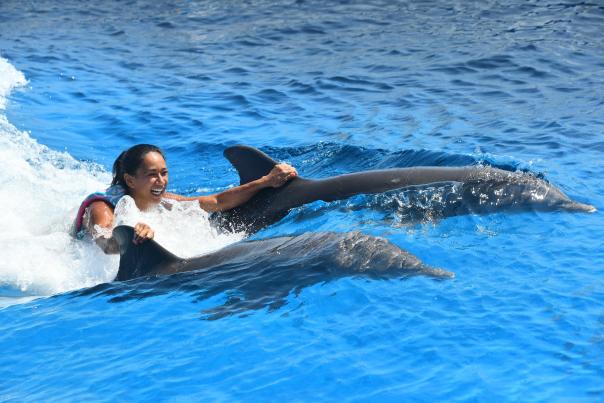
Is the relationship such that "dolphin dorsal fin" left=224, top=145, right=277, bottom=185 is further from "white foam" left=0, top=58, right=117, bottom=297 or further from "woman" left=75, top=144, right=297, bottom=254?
"white foam" left=0, top=58, right=117, bottom=297

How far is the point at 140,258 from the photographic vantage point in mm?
6746

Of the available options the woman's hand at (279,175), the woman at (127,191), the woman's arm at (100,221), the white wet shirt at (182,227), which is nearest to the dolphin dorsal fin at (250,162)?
the woman's hand at (279,175)

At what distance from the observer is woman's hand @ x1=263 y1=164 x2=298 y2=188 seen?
8.65m

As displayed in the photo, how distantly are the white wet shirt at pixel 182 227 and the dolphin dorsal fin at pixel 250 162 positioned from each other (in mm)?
617

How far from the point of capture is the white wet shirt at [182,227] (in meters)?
8.05

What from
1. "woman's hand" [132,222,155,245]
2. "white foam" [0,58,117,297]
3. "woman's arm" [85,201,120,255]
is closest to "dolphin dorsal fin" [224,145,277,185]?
"woman's arm" [85,201,120,255]

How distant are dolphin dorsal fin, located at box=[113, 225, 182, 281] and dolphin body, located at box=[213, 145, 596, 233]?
179 centimetres

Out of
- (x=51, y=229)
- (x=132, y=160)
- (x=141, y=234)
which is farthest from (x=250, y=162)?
(x=141, y=234)

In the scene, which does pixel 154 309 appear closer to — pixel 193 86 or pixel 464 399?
pixel 464 399

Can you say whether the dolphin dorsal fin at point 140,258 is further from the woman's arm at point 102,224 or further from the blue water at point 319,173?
the woman's arm at point 102,224

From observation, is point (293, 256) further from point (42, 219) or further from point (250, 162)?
point (42, 219)

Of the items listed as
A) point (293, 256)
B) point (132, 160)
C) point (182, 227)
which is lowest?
point (182, 227)

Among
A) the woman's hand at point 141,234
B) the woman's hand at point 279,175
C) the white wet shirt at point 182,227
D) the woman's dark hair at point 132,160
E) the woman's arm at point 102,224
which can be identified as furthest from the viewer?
the woman's hand at point 279,175

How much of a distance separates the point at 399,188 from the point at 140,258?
9.33 ft
